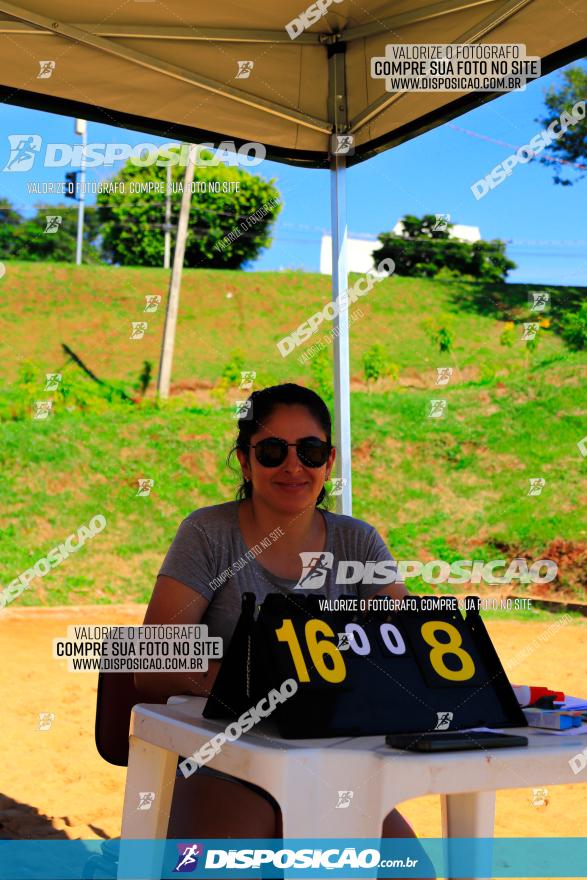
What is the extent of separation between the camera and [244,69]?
4152 millimetres

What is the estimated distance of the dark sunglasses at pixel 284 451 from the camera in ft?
8.41

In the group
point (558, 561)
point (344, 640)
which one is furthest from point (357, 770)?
point (558, 561)

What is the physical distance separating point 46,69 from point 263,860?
3311 millimetres

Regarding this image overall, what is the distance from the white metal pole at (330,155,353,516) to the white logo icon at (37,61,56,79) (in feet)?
4.35

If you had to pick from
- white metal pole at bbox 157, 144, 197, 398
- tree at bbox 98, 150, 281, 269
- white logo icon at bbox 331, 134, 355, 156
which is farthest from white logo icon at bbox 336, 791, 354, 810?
tree at bbox 98, 150, 281, 269

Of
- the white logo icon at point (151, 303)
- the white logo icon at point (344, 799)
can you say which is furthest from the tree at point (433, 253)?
the white logo icon at point (344, 799)

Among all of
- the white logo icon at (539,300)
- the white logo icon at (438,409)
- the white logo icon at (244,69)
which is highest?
the white logo icon at (539,300)

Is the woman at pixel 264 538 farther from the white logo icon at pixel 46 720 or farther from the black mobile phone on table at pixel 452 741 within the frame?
the white logo icon at pixel 46 720

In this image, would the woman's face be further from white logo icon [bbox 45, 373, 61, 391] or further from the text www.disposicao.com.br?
white logo icon [bbox 45, 373, 61, 391]

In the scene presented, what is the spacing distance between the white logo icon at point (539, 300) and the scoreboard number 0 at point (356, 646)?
18227 millimetres

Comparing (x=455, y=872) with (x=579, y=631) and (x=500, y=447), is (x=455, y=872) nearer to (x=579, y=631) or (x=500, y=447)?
(x=579, y=631)

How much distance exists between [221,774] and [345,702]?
0.40 m

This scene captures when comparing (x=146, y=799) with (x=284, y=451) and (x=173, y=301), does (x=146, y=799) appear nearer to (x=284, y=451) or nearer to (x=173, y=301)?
(x=284, y=451)

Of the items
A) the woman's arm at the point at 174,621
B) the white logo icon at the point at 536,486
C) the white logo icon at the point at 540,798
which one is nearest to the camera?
the woman's arm at the point at 174,621
